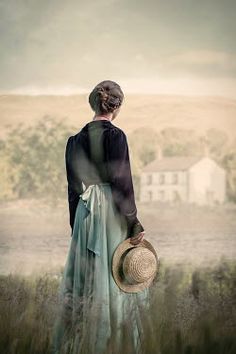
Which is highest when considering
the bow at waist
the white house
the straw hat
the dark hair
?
the dark hair

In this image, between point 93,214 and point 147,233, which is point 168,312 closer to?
point 147,233

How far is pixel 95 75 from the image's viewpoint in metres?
5.35

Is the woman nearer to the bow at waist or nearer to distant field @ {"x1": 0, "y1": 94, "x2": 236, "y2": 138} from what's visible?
the bow at waist

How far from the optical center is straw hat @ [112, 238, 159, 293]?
4703mm

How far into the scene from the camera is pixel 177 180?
5.47 metres

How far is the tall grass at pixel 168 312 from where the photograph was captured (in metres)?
5.04

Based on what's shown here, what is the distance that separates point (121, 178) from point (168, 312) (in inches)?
47.9

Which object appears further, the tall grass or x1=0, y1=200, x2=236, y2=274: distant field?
x1=0, y1=200, x2=236, y2=274: distant field

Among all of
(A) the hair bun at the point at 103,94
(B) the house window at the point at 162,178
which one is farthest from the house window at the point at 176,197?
(A) the hair bun at the point at 103,94

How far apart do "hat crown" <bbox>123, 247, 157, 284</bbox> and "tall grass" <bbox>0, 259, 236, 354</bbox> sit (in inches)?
14.4

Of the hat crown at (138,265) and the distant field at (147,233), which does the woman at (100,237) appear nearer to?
the hat crown at (138,265)

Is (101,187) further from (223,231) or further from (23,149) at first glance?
(223,231)

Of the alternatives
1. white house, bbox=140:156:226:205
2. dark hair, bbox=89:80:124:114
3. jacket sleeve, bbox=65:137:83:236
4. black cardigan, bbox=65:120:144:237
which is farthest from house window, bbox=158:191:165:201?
dark hair, bbox=89:80:124:114

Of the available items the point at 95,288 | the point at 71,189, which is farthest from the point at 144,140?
the point at 95,288
